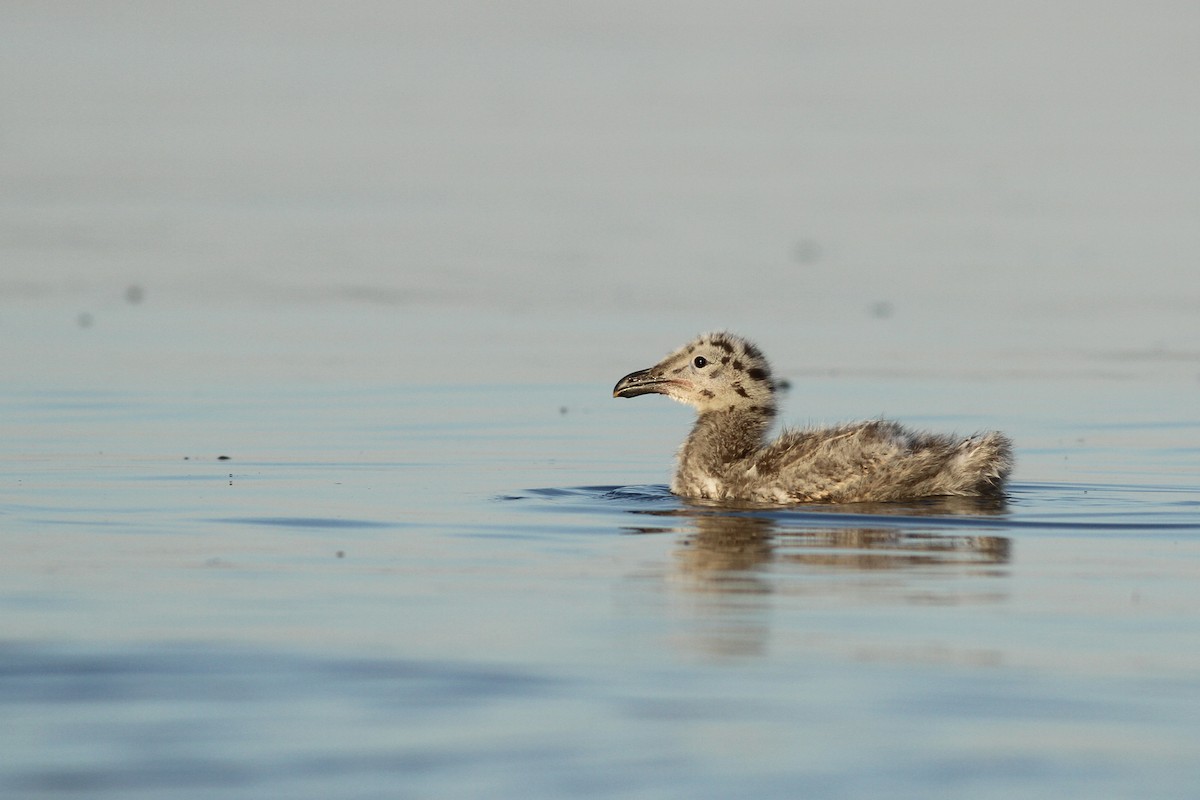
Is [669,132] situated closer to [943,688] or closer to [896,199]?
[896,199]

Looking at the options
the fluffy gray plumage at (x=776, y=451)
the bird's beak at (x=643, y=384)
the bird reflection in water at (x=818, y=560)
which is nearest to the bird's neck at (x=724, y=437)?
the fluffy gray plumage at (x=776, y=451)

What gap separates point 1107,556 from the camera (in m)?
12.0

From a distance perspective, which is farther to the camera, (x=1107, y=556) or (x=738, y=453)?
(x=738, y=453)

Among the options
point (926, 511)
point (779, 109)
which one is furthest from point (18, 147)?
point (926, 511)

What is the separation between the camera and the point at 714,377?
15.8m

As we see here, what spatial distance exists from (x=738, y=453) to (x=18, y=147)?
2379 centimetres

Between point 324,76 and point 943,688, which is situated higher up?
point 324,76

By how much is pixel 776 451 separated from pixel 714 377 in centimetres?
108

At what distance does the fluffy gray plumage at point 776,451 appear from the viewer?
14.4 meters

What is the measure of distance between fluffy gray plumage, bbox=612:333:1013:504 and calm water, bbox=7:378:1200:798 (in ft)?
1.11

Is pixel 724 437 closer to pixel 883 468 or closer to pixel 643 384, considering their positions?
pixel 643 384

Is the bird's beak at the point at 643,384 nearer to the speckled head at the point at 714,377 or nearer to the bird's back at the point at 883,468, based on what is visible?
the speckled head at the point at 714,377

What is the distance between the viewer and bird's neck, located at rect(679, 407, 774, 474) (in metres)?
15.3

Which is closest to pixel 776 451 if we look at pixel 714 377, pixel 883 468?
pixel 883 468
